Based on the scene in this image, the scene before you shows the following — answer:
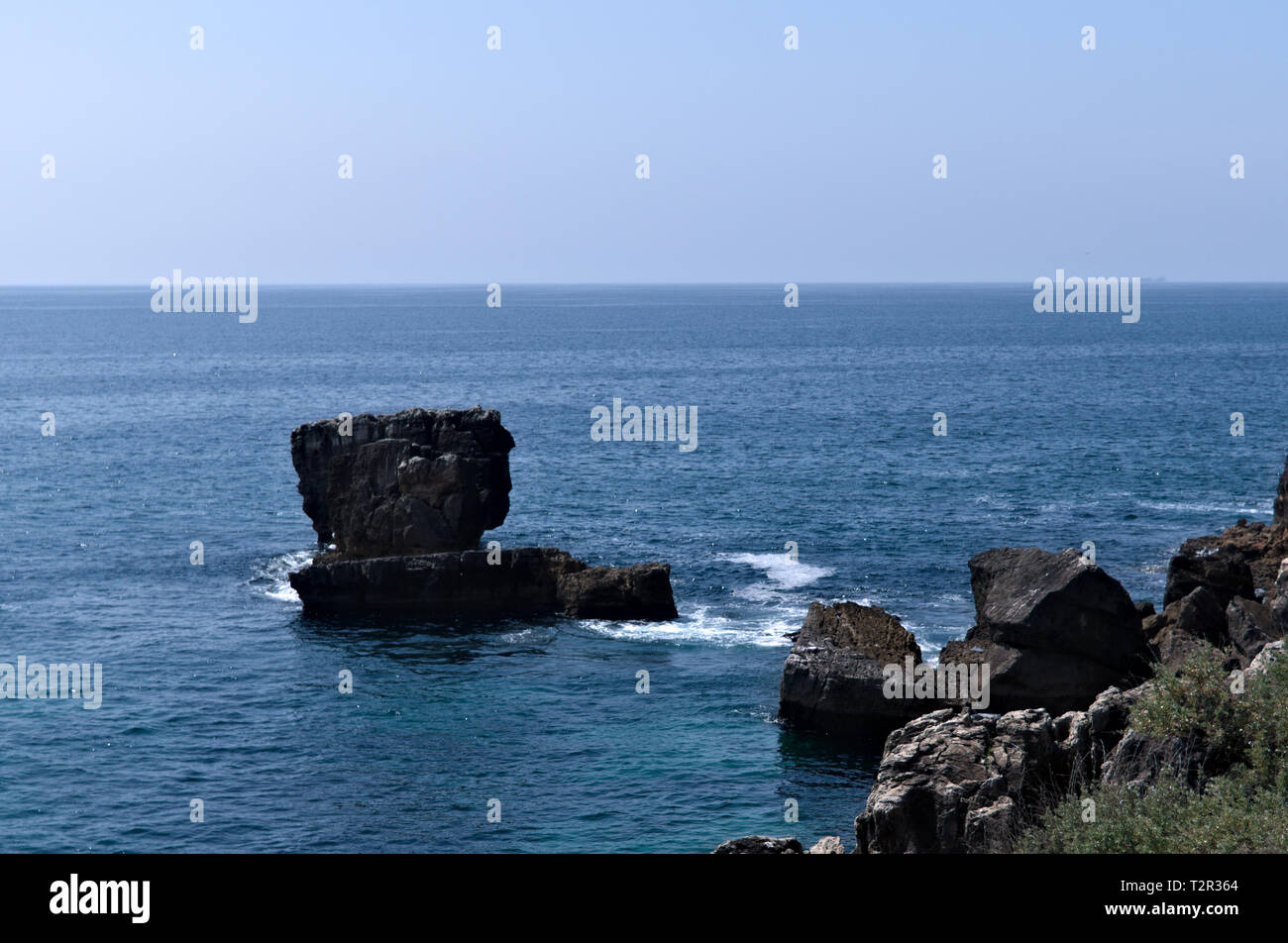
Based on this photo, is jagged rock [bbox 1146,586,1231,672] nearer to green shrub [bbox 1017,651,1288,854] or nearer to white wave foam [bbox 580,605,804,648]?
green shrub [bbox 1017,651,1288,854]

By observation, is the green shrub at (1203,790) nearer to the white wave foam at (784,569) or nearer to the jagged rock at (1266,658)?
the jagged rock at (1266,658)

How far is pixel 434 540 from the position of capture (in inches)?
2365

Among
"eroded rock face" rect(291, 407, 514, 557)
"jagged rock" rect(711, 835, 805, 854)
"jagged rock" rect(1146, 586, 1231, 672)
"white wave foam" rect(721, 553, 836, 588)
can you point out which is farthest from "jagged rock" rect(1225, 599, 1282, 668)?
"eroded rock face" rect(291, 407, 514, 557)

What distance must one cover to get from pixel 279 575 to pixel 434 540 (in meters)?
10.4

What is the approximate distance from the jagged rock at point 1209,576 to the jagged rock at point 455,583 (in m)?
22.8

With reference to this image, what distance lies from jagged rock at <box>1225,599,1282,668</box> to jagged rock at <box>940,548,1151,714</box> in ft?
9.28

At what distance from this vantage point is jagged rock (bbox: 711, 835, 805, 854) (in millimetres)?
23391

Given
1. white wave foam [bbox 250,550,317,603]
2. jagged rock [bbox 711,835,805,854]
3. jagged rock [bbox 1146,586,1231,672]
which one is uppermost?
jagged rock [bbox 1146,586,1231,672]

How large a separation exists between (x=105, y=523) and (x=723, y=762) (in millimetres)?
51641

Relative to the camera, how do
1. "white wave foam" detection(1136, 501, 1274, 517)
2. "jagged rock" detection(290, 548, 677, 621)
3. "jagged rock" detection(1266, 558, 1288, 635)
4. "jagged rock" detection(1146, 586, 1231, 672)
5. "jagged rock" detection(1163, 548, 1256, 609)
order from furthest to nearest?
"white wave foam" detection(1136, 501, 1274, 517), "jagged rock" detection(290, 548, 677, 621), "jagged rock" detection(1163, 548, 1256, 609), "jagged rock" detection(1146, 586, 1231, 672), "jagged rock" detection(1266, 558, 1288, 635)

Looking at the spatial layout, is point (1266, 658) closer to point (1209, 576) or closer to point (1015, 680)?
point (1015, 680)

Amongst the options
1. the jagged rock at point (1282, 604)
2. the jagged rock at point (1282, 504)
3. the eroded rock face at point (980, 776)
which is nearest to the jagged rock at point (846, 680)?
the jagged rock at point (1282, 604)
